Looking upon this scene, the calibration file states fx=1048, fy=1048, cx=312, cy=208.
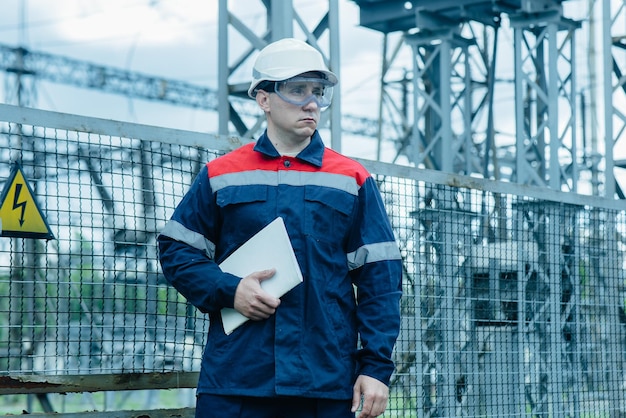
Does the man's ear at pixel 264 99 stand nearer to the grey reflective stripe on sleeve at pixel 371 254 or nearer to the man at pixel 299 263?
the man at pixel 299 263

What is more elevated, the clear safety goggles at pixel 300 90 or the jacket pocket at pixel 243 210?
the clear safety goggles at pixel 300 90

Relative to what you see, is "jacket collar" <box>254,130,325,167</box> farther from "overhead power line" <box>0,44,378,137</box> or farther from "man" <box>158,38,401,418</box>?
"overhead power line" <box>0,44,378,137</box>

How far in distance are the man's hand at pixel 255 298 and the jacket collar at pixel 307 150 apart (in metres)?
0.41

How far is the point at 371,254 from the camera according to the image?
3.39 metres

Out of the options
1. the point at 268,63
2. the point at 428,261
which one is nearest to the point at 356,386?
the point at 268,63

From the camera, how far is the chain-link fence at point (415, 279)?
4281 millimetres

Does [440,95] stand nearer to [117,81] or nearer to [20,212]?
[20,212]

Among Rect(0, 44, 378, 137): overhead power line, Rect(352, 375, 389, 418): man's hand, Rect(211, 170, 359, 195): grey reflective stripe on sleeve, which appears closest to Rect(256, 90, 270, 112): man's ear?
Rect(211, 170, 359, 195): grey reflective stripe on sleeve

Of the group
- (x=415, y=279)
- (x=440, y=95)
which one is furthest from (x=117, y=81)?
(x=415, y=279)

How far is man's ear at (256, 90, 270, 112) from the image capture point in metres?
3.51

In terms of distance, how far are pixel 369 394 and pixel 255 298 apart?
46 cm

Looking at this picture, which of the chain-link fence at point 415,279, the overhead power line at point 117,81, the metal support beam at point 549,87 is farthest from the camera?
the overhead power line at point 117,81

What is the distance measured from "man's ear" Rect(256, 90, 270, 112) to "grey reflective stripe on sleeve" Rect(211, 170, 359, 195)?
241 millimetres

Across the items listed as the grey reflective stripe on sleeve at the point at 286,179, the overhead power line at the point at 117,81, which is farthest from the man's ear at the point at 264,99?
the overhead power line at the point at 117,81
